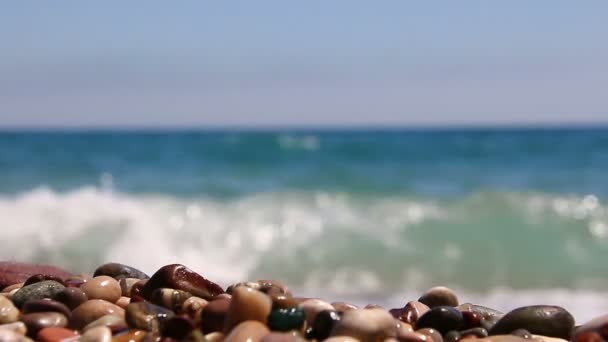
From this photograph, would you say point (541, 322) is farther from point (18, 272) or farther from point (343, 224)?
point (343, 224)

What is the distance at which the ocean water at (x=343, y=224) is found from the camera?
8.71 metres

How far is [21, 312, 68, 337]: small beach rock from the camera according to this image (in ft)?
8.45

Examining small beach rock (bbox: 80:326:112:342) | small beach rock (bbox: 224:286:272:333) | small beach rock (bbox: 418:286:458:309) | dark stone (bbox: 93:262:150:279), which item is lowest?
small beach rock (bbox: 80:326:112:342)

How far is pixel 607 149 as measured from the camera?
81.4 feet

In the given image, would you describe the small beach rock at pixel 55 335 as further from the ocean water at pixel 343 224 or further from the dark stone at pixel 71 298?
the ocean water at pixel 343 224

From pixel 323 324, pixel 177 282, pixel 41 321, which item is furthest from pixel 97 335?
pixel 323 324

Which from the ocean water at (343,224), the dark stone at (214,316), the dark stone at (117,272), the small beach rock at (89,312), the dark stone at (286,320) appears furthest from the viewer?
the ocean water at (343,224)

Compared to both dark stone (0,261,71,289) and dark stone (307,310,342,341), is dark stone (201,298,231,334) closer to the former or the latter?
dark stone (307,310,342,341)

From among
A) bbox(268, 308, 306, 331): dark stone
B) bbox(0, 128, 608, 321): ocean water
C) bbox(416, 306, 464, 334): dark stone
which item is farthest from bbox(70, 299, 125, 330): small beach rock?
bbox(0, 128, 608, 321): ocean water

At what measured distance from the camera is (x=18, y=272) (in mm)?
3510

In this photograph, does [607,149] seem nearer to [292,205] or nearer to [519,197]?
[519,197]

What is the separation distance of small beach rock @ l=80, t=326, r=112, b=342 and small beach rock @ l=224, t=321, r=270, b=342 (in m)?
0.33

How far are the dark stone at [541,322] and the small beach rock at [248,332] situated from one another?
0.80m

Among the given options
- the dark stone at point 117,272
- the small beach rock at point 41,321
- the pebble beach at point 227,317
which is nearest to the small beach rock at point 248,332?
the pebble beach at point 227,317
